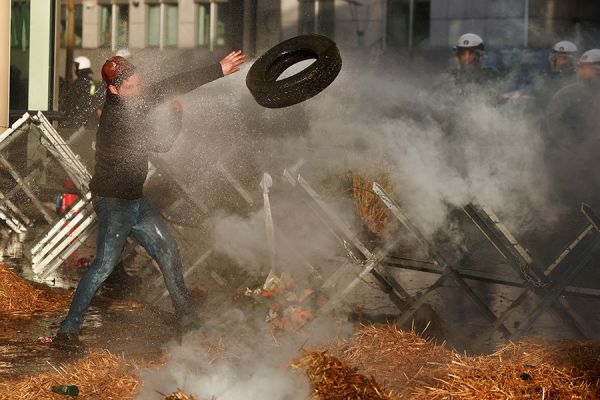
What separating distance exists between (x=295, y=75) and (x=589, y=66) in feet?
13.4

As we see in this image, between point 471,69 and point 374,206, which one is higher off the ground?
point 471,69

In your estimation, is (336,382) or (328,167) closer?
(336,382)

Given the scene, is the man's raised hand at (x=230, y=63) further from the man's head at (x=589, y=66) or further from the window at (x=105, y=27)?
the window at (x=105, y=27)

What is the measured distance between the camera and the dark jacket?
26.0ft

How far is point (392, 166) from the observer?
8.91m

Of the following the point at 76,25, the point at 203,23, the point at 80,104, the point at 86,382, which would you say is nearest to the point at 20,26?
the point at 80,104

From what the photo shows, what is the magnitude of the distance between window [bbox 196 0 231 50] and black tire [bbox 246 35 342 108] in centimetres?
1775

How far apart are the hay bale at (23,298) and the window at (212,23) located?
17.5 meters

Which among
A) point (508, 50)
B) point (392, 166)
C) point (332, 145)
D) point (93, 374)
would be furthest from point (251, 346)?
point (508, 50)

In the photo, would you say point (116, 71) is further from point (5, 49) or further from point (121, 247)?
point (5, 49)

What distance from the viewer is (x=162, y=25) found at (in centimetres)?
2884

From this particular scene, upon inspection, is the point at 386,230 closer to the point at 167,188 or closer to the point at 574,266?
the point at 574,266

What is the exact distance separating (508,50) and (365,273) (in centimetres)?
1025

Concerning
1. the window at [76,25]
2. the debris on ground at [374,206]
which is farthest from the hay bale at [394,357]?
the window at [76,25]
